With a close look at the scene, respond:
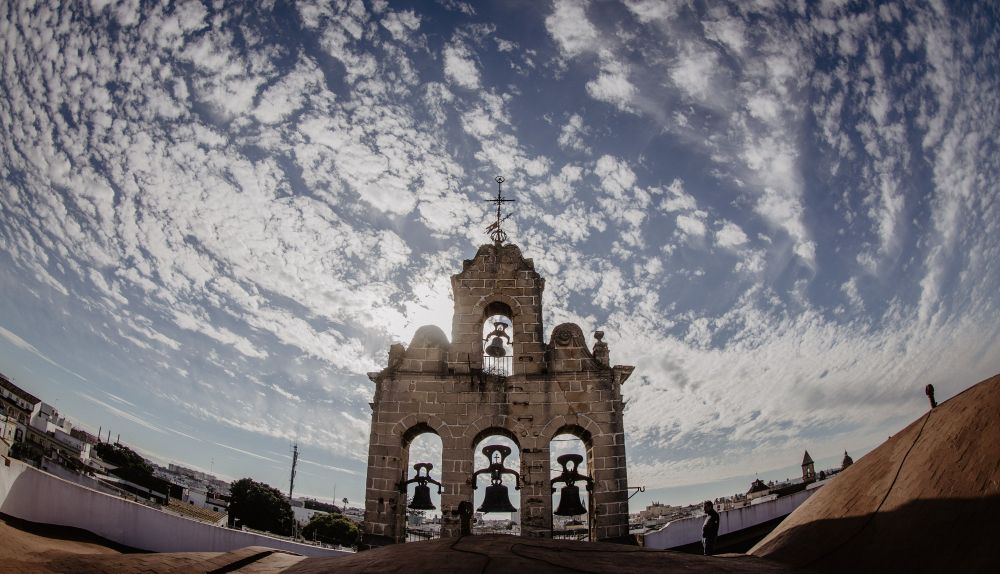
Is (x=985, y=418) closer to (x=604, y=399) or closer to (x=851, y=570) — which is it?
(x=851, y=570)

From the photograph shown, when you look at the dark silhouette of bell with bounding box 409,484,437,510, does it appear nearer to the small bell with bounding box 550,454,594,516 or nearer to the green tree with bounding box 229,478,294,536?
the small bell with bounding box 550,454,594,516

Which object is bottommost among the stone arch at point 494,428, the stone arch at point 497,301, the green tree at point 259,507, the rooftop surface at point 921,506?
the green tree at point 259,507

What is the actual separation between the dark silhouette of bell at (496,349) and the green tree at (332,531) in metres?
38.8

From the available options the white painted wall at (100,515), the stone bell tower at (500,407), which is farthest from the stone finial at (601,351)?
the white painted wall at (100,515)

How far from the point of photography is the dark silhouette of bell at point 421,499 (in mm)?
9109

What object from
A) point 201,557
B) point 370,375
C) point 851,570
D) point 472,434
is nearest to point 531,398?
point 472,434

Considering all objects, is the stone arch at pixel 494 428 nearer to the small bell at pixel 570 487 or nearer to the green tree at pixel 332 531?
the small bell at pixel 570 487

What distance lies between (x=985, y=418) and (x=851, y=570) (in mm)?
A: 780

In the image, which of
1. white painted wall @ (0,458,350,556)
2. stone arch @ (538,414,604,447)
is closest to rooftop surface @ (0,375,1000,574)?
white painted wall @ (0,458,350,556)

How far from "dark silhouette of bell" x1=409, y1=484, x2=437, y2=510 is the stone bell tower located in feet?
0.83

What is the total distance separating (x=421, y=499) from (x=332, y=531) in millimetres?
38748

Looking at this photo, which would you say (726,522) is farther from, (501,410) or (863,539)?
(863,539)

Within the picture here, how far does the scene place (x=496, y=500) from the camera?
8.91m

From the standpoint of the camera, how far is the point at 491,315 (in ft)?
36.1
